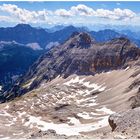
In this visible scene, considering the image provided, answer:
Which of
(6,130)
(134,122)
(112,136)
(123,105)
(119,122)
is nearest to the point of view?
(112,136)

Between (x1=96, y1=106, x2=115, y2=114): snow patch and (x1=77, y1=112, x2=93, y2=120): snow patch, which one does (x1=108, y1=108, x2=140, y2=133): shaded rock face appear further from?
(x1=77, y1=112, x2=93, y2=120): snow patch

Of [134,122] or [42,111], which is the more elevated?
[134,122]

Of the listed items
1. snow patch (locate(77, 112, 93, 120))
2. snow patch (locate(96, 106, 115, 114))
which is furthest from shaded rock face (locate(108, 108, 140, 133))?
snow patch (locate(77, 112, 93, 120))

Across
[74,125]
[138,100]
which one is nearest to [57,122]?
[74,125]

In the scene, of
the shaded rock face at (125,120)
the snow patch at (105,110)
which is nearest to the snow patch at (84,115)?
the snow patch at (105,110)

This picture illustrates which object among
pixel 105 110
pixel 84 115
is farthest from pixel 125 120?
pixel 105 110

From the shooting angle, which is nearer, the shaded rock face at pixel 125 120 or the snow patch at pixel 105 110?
the shaded rock face at pixel 125 120

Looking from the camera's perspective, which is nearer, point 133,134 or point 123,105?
point 133,134

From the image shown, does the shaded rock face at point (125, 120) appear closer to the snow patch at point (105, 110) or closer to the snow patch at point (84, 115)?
the snow patch at point (105, 110)

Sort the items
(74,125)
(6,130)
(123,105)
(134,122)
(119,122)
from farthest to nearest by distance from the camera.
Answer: (123,105), (74,125), (6,130), (119,122), (134,122)

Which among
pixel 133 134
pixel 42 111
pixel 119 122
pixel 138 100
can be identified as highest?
pixel 133 134

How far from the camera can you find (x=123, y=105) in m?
178

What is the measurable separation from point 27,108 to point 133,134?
16068cm

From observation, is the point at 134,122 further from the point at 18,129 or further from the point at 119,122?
the point at 18,129
